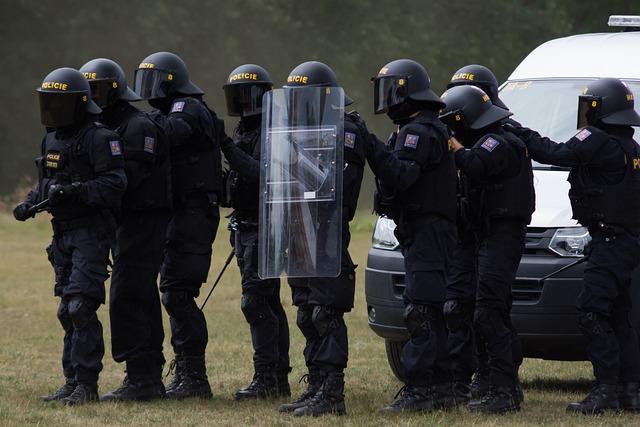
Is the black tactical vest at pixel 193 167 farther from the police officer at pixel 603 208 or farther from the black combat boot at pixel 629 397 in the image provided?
the black combat boot at pixel 629 397

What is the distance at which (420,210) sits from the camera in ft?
26.1

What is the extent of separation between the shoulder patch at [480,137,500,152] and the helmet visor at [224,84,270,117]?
1.59 meters

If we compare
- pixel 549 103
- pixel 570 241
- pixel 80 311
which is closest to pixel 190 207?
pixel 80 311

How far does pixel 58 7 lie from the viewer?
113 ft

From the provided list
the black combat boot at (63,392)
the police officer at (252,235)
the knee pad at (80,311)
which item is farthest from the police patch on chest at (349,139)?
the black combat boot at (63,392)

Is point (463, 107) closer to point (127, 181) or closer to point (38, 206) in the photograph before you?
point (127, 181)

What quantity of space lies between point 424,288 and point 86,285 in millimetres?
2059

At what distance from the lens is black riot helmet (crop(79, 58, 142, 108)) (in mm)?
Result: 8570

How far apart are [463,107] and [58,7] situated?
1089 inches

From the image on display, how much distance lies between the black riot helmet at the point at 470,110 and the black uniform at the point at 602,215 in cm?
21


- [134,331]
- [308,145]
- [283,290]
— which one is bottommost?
[283,290]

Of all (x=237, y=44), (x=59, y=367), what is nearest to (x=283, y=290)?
(x=59, y=367)

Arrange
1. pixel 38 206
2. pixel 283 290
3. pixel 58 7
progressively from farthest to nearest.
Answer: pixel 58 7, pixel 283 290, pixel 38 206

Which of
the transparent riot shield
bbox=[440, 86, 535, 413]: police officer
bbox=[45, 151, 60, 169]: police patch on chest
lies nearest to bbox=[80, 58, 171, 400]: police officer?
bbox=[45, 151, 60, 169]: police patch on chest
